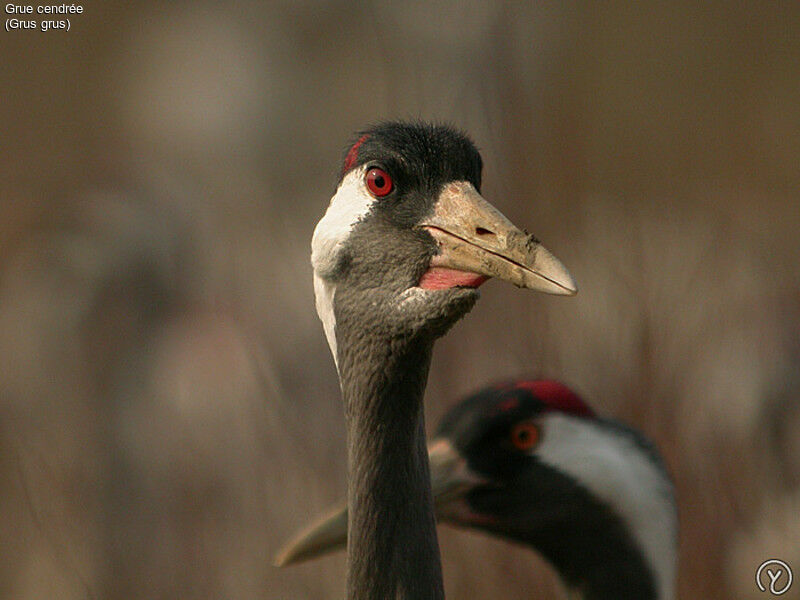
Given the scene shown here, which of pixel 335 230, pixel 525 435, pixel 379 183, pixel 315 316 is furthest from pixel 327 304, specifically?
pixel 315 316

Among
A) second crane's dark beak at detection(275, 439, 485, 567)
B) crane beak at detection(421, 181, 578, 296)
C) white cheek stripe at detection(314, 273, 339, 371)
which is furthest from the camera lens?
second crane's dark beak at detection(275, 439, 485, 567)

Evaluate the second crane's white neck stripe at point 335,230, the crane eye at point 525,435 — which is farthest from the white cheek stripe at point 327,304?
the crane eye at point 525,435

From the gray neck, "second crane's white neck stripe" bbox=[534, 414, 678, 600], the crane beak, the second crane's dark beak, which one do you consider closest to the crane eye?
"second crane's white neck stripe" bbox=[534, 414, 678, 600]

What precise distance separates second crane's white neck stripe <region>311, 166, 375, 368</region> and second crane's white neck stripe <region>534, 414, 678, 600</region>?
35.8 inches

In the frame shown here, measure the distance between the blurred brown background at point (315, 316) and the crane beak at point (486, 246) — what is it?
187cm

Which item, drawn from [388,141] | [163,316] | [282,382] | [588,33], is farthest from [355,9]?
[388,141]

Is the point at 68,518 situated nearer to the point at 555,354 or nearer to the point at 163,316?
the point at 163,316

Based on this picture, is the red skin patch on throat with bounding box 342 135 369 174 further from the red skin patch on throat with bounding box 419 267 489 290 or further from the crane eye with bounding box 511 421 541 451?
the crane eye with bounding box 511 421 541 451

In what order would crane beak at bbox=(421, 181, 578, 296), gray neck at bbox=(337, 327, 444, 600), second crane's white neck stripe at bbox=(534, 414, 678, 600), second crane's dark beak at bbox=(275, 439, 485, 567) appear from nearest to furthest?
crane beak at bbox=(421, 181, 578, 296) → gray neck at bbox=(337, 327, 444, 600) → second crane's dark beak at bbox=(275, 439, 485, 567) → second crane's white neck stripe at bbox=(534, 414, 678, 600)

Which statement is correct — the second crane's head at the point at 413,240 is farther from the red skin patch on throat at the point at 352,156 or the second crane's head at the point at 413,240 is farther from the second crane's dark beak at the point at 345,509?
the second crane's dark beak at the point at 345,509

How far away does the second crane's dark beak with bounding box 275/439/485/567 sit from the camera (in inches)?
85.2

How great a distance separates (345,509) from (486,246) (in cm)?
90

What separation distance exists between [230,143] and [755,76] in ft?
12.3

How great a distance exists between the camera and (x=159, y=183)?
16.1ft
